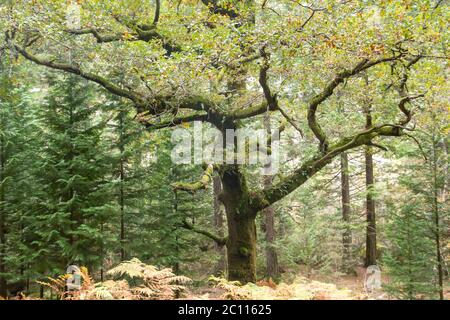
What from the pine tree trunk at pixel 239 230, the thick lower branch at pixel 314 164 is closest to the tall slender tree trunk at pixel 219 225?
the pine tree trunk at pixel 239 230

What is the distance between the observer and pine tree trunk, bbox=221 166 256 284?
10.2m

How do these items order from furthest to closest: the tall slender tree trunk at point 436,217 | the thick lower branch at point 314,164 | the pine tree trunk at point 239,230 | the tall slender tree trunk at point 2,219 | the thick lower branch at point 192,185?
the tall slender tree trunk at point 2,219 → the tall slender tree trunk at point 436,217 → the pine tree trunk at point 239,230 → the thick lower branch at point 314,164 → the thick lower branch at point 192,185

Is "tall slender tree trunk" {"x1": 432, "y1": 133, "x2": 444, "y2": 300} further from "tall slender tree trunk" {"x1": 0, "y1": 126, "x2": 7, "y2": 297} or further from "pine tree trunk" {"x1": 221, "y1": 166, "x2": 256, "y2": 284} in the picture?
"tall slender tree trunk" {"x1": 0, "y1": 126, "x2": 7, "y2": 297}

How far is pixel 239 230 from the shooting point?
1040 centimetres

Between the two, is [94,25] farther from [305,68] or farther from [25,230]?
[25,230]

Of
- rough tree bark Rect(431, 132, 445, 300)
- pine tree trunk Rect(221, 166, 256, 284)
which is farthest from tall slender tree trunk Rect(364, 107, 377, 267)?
pine tree trunk Rect(221, 166, 256, 284)

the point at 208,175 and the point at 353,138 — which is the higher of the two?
the point at 353,138

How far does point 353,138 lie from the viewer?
938 cm

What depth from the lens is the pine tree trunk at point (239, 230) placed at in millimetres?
10203

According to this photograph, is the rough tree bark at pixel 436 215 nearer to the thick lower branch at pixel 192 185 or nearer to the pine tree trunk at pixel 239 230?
the pine tree trunk at pixel 239 230

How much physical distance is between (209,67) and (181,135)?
6.39 m
